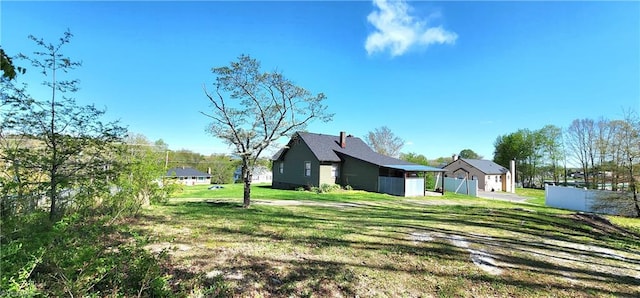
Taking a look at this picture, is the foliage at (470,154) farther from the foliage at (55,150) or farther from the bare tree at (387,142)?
the foliage at (55,150)

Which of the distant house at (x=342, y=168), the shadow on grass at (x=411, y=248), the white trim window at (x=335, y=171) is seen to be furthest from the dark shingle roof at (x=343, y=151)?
the shadow on grass at (x=411, y=248)

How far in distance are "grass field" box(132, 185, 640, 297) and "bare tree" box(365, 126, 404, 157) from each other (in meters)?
31.4

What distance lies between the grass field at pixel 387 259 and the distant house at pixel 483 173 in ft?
92.8

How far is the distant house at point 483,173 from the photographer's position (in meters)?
33.7

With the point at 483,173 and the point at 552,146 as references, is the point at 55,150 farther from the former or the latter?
the point at 552,146

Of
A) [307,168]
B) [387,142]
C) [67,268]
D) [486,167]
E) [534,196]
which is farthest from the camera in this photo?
[387,142]

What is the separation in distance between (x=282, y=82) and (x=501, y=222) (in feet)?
29.1

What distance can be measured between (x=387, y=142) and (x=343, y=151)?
59.3ft

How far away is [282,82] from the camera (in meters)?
9.59

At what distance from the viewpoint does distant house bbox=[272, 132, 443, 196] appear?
1988 cm

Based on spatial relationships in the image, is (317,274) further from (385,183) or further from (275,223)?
(385,183)

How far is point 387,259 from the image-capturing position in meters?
4.63

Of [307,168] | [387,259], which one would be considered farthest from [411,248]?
[307,168]

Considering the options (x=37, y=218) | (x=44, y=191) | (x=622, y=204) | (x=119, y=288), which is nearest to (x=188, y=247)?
(x=119, y=288)
